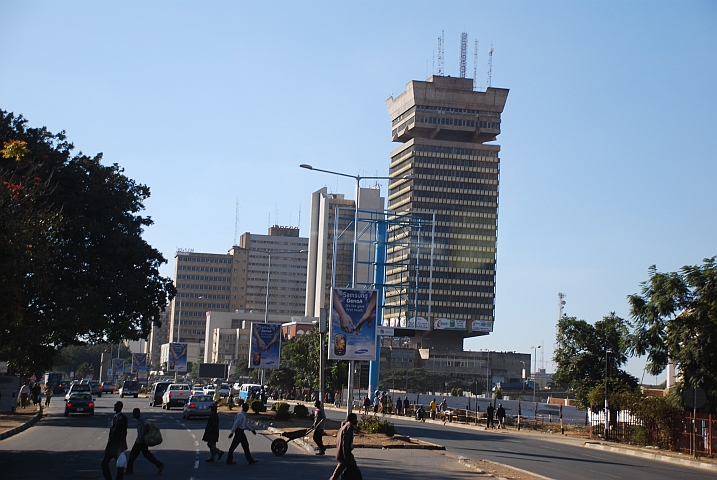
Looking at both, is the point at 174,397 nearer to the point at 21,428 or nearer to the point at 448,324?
the point at 21,428

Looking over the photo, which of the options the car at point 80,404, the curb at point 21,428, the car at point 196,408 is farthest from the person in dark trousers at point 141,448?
the car at point 80,404

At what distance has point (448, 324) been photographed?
161375 mm

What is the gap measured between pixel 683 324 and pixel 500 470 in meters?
18.5

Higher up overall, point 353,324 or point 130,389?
point 353,324

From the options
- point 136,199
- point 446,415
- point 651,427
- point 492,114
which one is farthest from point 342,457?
point 492,114

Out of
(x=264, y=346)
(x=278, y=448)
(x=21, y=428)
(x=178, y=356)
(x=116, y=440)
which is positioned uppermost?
(x=264, y=346)

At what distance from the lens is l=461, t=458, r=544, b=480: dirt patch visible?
65.7ft

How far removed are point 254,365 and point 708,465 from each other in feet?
→ 88.5

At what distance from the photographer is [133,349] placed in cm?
17438

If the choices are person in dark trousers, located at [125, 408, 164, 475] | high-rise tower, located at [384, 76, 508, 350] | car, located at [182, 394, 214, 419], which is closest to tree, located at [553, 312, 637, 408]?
car, located at [182, 394, 214, 419]

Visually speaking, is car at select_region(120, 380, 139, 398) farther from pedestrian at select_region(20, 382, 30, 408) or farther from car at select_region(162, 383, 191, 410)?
pedestrian at select_region(20, 382, 30, 408)

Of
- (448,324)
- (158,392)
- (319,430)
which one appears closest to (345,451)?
(319,430)

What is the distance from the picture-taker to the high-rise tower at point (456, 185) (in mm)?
175250

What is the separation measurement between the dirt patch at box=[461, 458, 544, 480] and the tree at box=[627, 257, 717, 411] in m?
16.0
